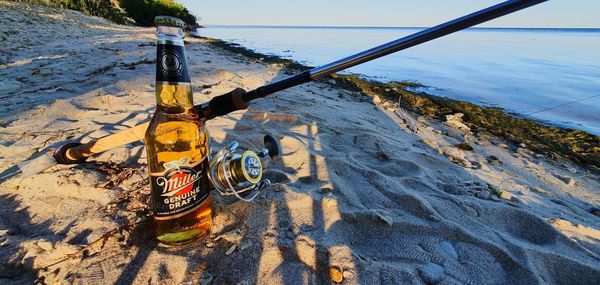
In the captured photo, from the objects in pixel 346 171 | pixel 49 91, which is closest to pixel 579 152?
pixel 346 171

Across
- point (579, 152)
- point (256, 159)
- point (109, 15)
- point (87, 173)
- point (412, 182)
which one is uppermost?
point (109, 15)

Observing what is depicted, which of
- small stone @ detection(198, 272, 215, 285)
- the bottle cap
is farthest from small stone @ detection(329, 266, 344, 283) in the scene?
the bottle cap

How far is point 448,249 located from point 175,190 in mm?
1484

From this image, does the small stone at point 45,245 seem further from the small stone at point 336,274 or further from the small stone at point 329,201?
the small stone at point 329,201

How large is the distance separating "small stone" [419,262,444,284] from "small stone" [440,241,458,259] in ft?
0.52

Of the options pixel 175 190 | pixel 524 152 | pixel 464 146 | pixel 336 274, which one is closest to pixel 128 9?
pixel 464 146

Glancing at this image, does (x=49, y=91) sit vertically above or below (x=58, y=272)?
above

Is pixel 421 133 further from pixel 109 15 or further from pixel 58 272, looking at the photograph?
pixel 109 15

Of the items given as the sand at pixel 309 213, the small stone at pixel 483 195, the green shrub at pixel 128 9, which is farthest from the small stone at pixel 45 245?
the green shrub at pixel 128 9

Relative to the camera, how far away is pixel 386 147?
3.52 meters

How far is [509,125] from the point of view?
5945 millimetres

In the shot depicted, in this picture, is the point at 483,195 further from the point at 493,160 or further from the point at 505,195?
the point at 493,160

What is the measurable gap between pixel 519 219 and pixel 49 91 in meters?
5.63

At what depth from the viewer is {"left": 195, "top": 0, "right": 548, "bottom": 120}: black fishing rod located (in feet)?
3.49
